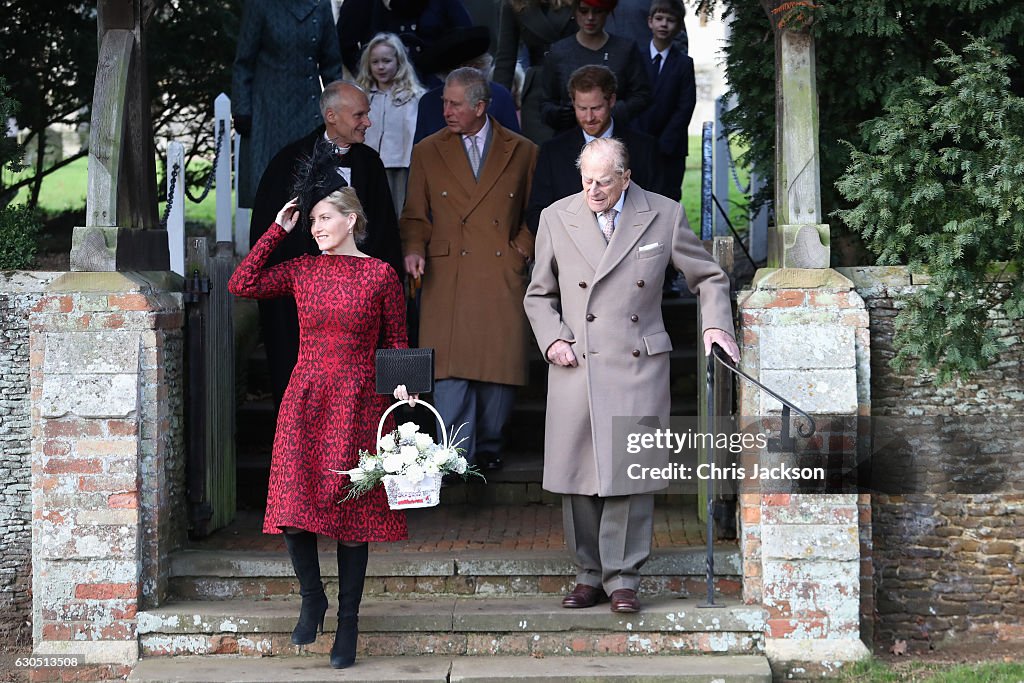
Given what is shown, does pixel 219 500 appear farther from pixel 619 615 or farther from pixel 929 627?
pixel 929 627

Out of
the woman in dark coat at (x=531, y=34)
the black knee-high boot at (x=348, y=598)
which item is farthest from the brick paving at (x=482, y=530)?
the woman in dark coat at (x=531, y=34)

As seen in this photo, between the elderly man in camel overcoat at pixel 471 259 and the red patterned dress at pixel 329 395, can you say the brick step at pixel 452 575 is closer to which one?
the red patterned dress at pixel 329 395

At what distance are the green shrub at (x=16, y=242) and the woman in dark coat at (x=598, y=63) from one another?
2763 mm

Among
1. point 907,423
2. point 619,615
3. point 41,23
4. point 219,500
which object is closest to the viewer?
point 619,615

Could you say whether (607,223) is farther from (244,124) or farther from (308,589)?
(244,124)

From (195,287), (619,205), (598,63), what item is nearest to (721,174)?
(598,63)

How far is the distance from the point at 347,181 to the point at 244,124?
179cm

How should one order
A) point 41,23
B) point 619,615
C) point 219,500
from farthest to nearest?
point 41,23
point 219,500
point 619,615

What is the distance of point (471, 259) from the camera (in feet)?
23.6

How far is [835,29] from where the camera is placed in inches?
253

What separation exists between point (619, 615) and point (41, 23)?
519 cm

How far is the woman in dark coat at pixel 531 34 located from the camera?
28.7ft

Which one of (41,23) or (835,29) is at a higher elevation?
(41,23)

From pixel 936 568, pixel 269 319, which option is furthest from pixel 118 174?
pixel 936 568
